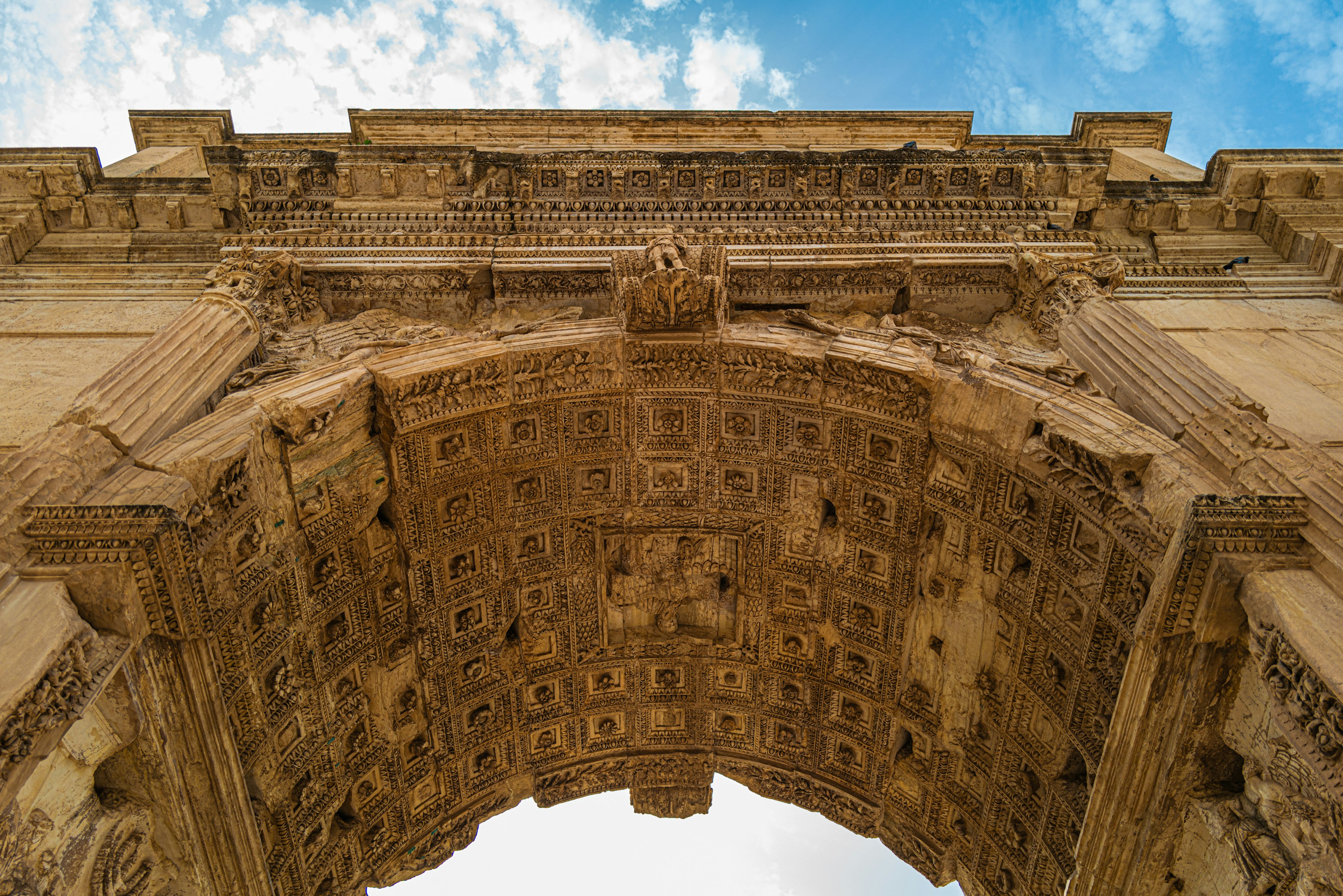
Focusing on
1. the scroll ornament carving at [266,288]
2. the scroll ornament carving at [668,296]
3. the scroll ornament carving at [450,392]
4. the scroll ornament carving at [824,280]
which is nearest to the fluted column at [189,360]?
the scroll ornament carving at [266,288]

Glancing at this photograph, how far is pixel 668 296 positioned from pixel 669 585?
3.39 meters

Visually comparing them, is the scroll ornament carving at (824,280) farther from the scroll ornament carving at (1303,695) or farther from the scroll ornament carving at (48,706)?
the scroll ornament carving at (48,706)

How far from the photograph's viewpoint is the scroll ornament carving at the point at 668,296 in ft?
26.8

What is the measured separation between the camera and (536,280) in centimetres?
902

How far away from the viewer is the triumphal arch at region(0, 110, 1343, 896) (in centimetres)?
562

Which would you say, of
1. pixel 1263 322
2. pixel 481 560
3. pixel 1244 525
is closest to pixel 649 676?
pixel 481 560

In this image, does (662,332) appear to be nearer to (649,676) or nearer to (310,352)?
(310,352)

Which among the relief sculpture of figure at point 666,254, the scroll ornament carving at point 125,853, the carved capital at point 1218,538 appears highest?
the relief sculpture of figure at point 666,254

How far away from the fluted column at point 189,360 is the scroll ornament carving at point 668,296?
138 inches

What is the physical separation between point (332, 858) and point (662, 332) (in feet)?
20.4

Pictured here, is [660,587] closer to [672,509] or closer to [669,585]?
[669,585]

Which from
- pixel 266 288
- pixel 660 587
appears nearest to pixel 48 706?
pixel 266 288

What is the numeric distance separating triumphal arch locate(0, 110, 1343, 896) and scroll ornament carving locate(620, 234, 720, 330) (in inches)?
2.4

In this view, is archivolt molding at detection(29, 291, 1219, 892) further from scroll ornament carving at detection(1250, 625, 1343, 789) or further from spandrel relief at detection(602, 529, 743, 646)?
scroll ornament carving at detection(1250, 625, 1343, 789)
